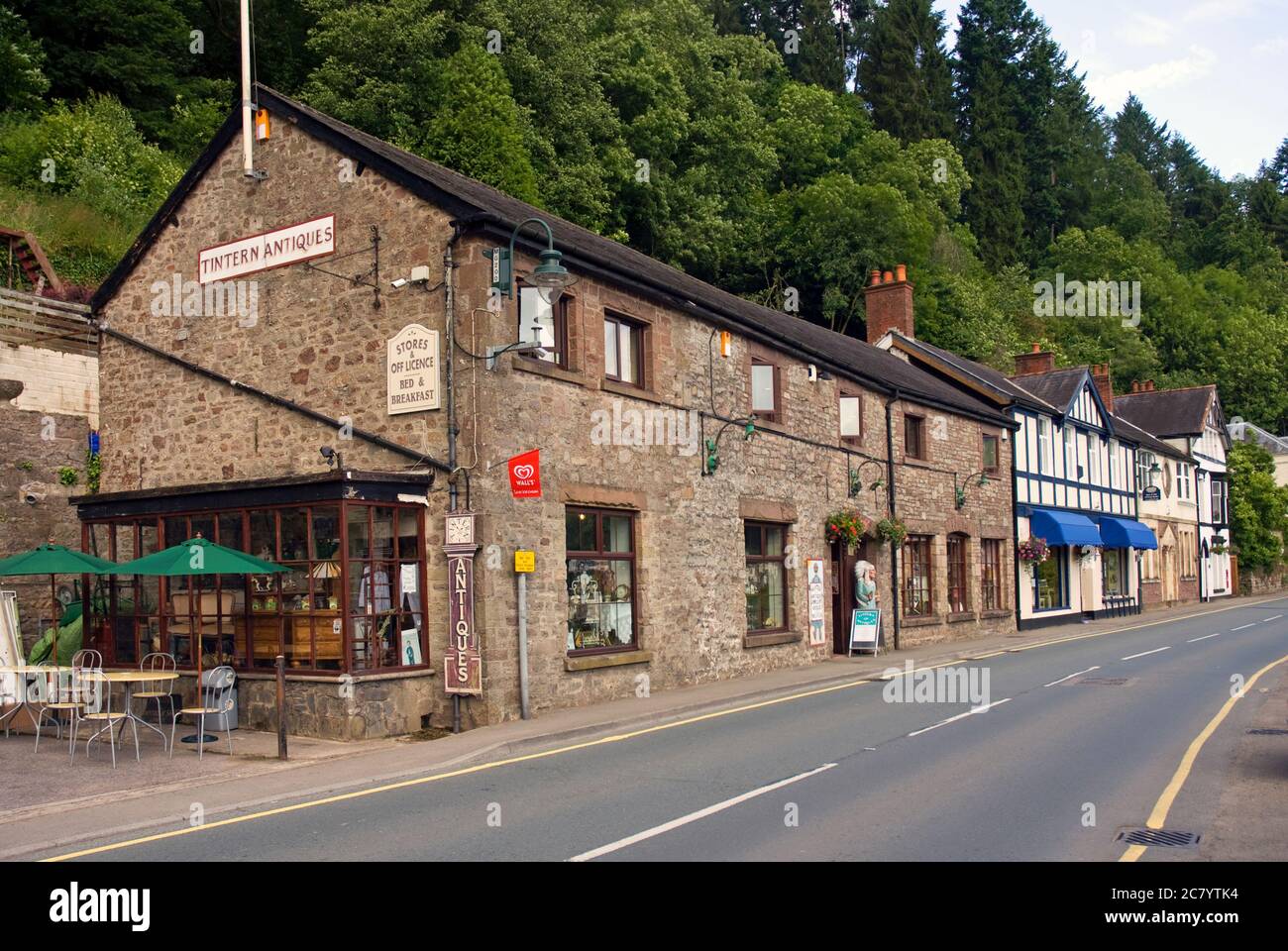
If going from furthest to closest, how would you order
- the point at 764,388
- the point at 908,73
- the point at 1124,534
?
the point at 908,73 → the point at 1124,534 → the point at 764,388

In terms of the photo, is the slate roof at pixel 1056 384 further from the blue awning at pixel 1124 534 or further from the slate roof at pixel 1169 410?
the slate roof at pixel 1169 410

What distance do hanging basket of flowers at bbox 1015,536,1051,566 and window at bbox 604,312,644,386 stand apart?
63.3 ft

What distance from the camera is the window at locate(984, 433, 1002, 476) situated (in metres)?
33.1

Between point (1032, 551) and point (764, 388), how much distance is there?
1552cm

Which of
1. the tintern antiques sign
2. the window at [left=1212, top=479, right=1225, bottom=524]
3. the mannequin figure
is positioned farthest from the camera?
the window at [left=1212, top=479, right=1225, bottom=524]

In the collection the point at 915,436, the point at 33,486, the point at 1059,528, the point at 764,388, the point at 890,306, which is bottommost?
the point at 1059,528

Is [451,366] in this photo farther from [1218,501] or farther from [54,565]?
[1218,501]

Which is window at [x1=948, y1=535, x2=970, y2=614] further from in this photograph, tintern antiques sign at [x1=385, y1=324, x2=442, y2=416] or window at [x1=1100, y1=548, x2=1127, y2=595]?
tintern antiques sign at [x1=385, y1=324, x2=442, y2=416]

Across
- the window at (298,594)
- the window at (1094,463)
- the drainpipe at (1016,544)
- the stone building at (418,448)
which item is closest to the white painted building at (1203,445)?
the window at (1094,463)

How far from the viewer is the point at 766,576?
2197cm

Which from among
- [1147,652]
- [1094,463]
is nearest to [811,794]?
[1147,652]

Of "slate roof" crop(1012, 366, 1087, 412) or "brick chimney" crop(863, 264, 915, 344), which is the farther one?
"slate roof" crop(1012, 366, 1087, 412)

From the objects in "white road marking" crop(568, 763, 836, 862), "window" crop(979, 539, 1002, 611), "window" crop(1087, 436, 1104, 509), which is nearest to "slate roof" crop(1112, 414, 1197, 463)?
"window" crop(1087, 436, 1104, 509)

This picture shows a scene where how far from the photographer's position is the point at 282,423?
16.8 metres
